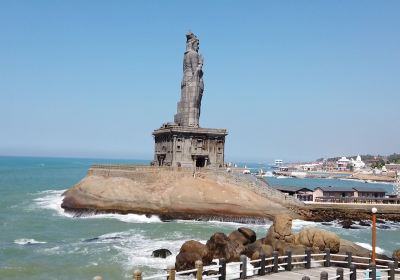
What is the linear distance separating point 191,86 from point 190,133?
23.1 ft

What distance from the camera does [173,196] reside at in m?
49.2

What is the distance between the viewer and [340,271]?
50.0 ft

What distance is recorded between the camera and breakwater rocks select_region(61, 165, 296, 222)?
158 ft

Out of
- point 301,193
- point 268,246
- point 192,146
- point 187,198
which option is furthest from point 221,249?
point 301,193

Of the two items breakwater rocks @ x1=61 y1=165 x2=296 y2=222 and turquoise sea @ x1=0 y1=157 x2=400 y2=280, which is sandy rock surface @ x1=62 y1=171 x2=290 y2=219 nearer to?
breakwater rocks @ x1=61 y1=165 x2=296 y2=222

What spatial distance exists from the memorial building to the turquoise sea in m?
13.9

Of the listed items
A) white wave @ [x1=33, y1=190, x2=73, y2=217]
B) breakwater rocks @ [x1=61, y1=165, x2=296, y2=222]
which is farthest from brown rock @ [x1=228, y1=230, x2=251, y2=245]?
white wave @ [x1=33, y1=190, x2=73, y2=217]

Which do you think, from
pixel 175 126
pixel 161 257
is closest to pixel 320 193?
pixel 175 126

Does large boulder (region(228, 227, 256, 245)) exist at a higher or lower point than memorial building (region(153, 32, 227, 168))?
lower

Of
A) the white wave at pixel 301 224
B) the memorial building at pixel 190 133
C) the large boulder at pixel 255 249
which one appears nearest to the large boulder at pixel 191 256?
the large boulder at pixel 255 249

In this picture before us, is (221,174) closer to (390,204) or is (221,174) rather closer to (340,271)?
(390,204)

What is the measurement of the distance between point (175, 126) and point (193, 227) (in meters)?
19.1

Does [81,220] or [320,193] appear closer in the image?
[81,220]

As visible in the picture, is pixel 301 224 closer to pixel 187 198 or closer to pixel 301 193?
pixel 301 193
